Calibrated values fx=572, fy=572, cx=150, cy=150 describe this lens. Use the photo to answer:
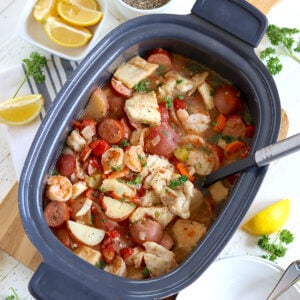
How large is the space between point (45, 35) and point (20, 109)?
36 cm

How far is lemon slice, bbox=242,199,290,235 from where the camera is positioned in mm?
2264

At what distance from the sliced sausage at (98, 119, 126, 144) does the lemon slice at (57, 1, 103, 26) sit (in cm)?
51

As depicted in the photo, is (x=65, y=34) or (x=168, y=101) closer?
(x=168, y=101)

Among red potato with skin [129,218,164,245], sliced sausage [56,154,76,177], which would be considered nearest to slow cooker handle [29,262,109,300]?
red potato with skin [129,218,164,245]

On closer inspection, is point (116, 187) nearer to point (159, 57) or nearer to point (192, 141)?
point (192, 141)

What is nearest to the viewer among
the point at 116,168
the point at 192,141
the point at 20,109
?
the point at 116,168

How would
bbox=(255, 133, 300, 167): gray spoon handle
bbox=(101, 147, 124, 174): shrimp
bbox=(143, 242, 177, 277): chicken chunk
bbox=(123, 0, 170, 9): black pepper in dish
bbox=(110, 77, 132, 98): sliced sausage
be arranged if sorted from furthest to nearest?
bbox=(123, 0, 170, 9): black pepper in dish
bbox=(110, 77, 132, 98): sliced sausage
bbox=(101, 147, 124, 174): shrimp
bbox=(143, 242, 177, 277): chicken chunk
bbox=(255, 133, 300, 167): gray spoon handle

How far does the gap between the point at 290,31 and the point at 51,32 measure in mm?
1025

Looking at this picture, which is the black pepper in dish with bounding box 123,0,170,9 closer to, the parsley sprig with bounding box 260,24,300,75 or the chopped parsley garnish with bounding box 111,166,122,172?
the parsley sprig with bounding box 260,24,300,75

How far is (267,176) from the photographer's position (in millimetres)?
2381

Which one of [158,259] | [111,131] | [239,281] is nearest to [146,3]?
[111,131]

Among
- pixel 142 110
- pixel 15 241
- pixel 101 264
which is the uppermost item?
pixel 142 110

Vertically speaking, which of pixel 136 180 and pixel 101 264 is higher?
pixel 136 180

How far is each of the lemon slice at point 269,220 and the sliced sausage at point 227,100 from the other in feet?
1.38
